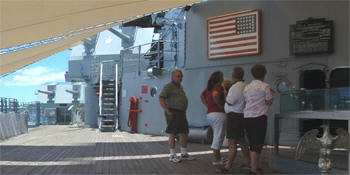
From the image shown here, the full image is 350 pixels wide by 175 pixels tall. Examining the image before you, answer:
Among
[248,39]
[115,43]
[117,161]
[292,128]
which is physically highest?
[115,43]

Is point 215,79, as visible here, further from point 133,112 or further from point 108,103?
point 108,103

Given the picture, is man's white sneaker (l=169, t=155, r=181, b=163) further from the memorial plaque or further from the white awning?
the memorial plaque

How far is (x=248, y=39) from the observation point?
9.19 meters

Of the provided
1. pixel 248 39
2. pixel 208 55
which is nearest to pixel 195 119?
pixel 208 55

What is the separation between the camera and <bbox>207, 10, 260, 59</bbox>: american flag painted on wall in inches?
357

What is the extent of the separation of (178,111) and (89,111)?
12.7 metres

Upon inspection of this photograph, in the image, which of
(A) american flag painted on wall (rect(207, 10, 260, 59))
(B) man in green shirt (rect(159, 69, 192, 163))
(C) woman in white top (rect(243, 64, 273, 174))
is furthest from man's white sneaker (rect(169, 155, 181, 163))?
(A) american flag painted on wall (rect(207, 10, 260, 59))

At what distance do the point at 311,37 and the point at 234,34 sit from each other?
1.93m

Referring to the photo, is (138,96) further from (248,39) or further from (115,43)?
(115,43)

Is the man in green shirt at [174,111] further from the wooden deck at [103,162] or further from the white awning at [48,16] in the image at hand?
the white awning at [48,16]

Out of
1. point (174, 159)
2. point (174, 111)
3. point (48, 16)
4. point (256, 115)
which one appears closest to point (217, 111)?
point (174, 111)

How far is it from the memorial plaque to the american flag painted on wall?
0.90 meters

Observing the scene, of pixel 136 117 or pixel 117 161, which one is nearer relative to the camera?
pixel 117 161

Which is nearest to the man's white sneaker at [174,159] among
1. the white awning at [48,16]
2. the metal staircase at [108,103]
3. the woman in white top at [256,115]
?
the woman in white top at [256,115]
